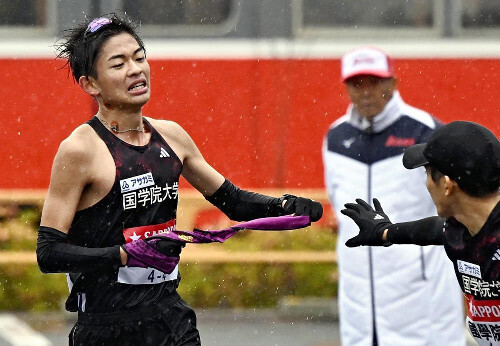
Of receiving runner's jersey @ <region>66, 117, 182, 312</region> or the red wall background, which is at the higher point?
the red wall background

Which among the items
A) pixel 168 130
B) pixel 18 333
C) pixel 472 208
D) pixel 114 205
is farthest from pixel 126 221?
pixel 18 333

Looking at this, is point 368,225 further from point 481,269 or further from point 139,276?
point 139,276

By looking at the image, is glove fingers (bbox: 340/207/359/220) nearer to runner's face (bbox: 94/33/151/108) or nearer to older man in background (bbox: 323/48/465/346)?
runner's face (bbox: 94/33/151/108)

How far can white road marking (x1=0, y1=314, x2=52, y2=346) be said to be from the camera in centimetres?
991

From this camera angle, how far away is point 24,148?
436 inches

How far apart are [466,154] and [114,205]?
1362 mm

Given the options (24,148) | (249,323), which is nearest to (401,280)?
(249,323)

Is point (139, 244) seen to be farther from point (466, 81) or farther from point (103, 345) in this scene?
point (466, 81)

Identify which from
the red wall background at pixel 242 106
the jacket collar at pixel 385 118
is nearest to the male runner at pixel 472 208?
the jacket collar at pixel 385 118

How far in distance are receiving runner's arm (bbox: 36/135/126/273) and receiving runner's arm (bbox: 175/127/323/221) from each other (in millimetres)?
572

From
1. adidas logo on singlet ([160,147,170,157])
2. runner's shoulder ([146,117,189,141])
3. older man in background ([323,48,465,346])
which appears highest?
runner's shoulder ([146,117,189,141])

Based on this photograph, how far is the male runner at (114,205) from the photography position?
15.6ft

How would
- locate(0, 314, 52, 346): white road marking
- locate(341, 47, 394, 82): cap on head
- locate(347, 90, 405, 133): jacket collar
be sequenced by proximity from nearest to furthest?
1. locate(347, 90, 405, 133): jacket collar
2. locate(341, 47, 394, 82): cap on head
3. locate(0, 314, 52, 346): white road marking

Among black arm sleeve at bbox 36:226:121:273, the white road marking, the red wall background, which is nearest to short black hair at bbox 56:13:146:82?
black arm sleeve at bbox 36:226:121:273
